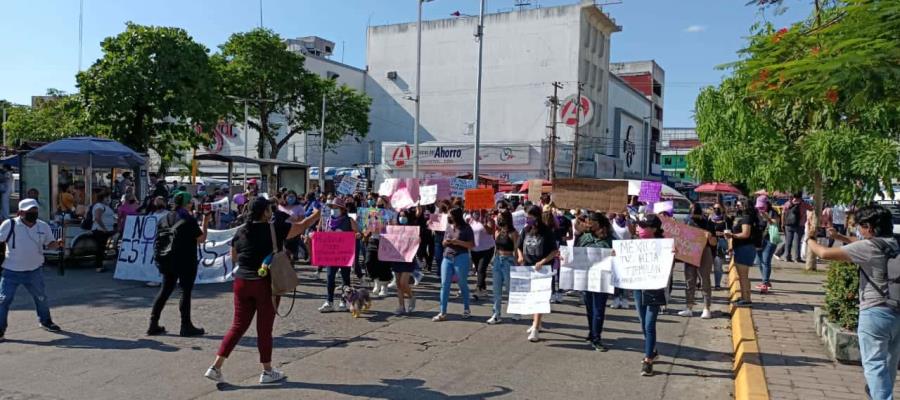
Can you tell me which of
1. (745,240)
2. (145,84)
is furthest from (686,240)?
(145,84)

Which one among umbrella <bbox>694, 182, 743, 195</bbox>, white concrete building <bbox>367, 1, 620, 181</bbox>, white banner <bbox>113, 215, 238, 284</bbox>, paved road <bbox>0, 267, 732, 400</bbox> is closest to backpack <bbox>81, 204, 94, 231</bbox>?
white banner <bbox>113, 215, 238, 284</bbox>

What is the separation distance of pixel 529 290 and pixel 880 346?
4253mm

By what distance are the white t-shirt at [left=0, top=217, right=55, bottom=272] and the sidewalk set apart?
811 centimetres

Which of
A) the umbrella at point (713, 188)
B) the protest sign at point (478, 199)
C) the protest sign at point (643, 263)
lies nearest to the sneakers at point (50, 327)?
the protest sign at point (643, 263)

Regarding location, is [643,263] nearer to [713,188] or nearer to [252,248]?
[252,248]

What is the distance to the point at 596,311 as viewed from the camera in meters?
8.40

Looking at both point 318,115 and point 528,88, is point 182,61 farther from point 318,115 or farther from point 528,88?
point 528,88

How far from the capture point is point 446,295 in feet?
32.5

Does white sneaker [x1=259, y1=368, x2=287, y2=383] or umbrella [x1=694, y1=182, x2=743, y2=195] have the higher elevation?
umbrella [x1=694, y1=182, x2=743, y2=195]

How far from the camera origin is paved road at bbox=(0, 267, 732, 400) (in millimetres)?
6535

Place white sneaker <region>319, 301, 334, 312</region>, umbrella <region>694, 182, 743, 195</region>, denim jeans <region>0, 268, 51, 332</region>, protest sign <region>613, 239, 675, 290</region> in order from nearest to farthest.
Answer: protest sign <region>613, 239, 675, 290</region>, denim jeans <region>0, 268, 51, 332</region>, white sneaker <region>319, 301, 334, 312</region>, umbrella <region>694, 182, 743, 195</region>

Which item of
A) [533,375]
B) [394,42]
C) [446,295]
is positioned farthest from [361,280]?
[394,42]

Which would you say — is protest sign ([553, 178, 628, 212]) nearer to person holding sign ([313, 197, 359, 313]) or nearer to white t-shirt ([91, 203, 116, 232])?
person holding sign ([313, 197, 359, 313])

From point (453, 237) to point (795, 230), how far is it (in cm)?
1178
